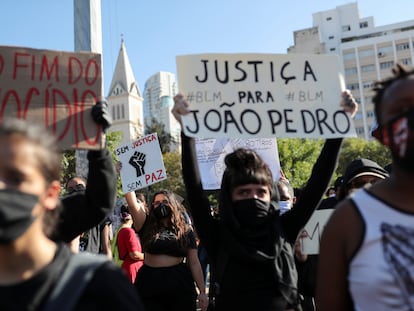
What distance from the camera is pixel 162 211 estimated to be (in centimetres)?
455

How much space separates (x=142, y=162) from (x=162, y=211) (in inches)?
43.6

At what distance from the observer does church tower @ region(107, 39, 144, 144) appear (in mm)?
92125

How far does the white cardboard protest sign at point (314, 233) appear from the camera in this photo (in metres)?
3.38

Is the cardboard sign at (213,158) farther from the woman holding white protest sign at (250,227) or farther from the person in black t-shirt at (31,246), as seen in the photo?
the person in black t-shirt at (31,246)

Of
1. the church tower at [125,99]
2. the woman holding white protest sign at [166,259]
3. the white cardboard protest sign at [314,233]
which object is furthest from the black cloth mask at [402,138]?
the church tower at [125,99]

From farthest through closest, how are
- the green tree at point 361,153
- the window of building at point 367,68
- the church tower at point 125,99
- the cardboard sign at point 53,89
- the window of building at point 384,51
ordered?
the church tower at point 125,99, the window of building at point 367,68, the window of building at point 384,51, the green tree at point 361,153, the cardboard sign at point 53,89

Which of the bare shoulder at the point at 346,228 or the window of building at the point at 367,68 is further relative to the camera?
the window of building at the point at 367,68

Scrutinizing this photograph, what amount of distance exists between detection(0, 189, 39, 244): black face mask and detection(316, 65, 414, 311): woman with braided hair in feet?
3.57

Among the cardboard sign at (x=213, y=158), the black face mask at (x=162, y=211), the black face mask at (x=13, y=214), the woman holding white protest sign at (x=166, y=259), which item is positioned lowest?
the woman holding white protest sign at (x=166, y=259)

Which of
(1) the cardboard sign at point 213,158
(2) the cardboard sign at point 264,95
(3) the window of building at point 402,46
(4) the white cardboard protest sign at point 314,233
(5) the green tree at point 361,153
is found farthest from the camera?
(3) the window of building at point 402,46

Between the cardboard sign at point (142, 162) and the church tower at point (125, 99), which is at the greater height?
the church tower at point (125, 99)

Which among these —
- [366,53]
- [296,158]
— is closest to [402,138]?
[296,158]

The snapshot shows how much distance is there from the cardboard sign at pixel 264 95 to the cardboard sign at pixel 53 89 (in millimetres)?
544

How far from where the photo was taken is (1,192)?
1390 millimetres
